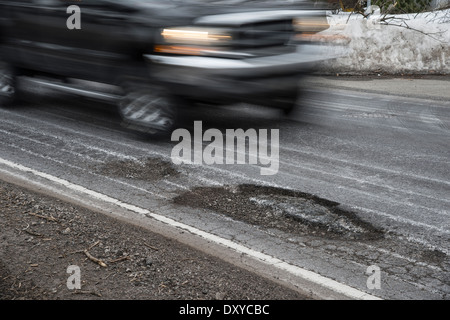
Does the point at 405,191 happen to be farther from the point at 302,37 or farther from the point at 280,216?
the point at 302,37

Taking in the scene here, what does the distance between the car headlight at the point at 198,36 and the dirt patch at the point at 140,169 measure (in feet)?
4.56

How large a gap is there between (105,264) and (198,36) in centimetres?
338

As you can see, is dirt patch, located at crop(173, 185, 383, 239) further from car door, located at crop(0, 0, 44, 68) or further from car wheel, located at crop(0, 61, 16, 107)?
car wheel, located at crop(0, 61, 16, 107)

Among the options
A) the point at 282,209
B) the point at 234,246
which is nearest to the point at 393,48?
the point at 282,209

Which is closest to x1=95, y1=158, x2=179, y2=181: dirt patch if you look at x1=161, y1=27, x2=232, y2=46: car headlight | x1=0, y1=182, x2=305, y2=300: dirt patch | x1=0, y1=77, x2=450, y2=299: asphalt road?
x1=0, y1=77, x2=450, y2=299: asphalt road

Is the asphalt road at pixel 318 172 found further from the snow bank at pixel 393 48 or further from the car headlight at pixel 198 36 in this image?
the snow bank at pixel 393 48

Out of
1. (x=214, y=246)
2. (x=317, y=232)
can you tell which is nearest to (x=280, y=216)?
(x=317, y=232)

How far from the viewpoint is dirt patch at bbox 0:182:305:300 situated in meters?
3.63

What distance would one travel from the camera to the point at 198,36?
21.6ft

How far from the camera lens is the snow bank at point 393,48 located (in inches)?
504

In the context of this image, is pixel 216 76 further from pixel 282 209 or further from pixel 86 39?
pixel 282 209

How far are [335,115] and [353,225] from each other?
4.12m

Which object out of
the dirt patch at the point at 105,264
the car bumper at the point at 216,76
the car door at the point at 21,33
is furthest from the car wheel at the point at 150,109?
the dirt patch at the point at 105,264
